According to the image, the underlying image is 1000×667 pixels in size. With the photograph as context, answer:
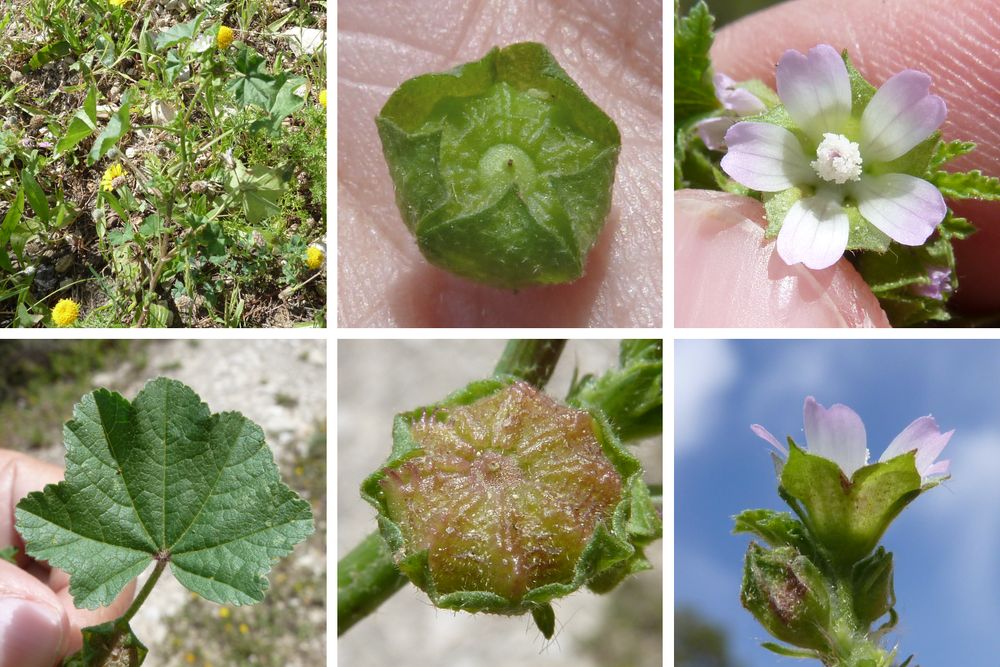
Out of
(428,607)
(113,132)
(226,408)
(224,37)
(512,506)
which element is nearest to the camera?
(512,506)

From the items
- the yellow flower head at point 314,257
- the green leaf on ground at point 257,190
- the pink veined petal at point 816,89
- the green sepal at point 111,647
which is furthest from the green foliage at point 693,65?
the green sepal at point 111,647

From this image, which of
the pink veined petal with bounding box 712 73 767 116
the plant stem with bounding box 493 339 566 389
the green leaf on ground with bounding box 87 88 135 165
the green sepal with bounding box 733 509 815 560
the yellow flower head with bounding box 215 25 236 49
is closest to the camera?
the green sepal with bounding box 733 509 815 560

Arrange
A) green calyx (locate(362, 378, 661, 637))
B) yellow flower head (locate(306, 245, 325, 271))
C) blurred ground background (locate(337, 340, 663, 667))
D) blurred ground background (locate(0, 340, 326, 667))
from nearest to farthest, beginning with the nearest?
green calyx (locate(362, 378, 661, 637)), yellow flower head (locate(306, 245, 325, 271)), blurred ground background (locate(0, 340, 326, 667)), blurred ground background (locate(337, 340, 663, 667))

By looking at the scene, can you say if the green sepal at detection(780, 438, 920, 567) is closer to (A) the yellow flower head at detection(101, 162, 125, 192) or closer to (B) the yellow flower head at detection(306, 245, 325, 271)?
(B) the yellow flower head at detection(306, 245, 325, 271)

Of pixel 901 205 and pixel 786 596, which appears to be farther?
pixel 901 205

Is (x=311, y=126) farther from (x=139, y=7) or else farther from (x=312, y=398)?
(x=312, y=398)

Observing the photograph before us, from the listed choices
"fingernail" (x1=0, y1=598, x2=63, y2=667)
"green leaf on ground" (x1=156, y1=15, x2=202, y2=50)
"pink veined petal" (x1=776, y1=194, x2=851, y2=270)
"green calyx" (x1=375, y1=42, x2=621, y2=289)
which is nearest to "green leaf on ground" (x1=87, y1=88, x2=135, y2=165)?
"green leaf on ground" (x1=156, y1=15, x2=202, y2=50)

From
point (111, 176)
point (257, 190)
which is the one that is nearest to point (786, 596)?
point (257, 190)

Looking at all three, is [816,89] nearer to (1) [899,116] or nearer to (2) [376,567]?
(1) [899,116]
